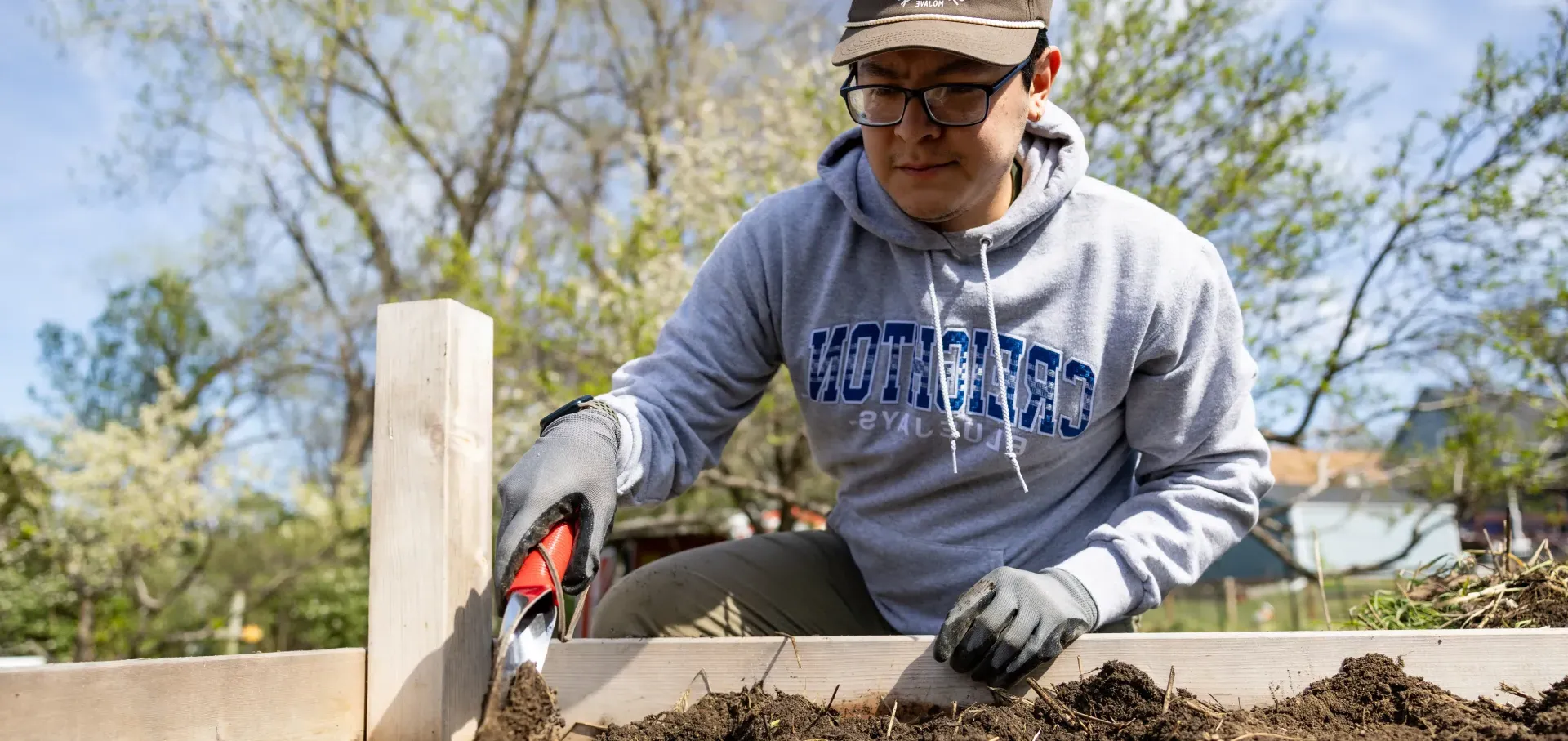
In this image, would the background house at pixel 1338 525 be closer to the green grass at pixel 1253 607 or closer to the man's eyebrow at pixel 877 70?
the green grass at pixel 1253 607

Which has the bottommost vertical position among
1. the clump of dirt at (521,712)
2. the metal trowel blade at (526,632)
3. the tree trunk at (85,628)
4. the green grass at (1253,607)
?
the green grass at (1253,607)

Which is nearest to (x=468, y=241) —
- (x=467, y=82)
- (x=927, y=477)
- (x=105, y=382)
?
(x=467, y=82)

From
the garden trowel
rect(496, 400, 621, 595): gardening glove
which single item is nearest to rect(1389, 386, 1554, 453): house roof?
rect(496, 400, 621, 595): gardening glove

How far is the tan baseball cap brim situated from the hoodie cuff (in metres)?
0.93

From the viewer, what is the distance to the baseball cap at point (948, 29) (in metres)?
1.92

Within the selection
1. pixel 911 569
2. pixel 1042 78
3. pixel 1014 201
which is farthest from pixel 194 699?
pixel 1042 78

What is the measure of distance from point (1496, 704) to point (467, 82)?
1290 cm

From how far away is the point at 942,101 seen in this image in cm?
198

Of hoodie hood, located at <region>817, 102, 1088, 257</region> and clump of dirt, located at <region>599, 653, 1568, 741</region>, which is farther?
hoodie hood, located at <region>817, 102, 1088, 257</region>

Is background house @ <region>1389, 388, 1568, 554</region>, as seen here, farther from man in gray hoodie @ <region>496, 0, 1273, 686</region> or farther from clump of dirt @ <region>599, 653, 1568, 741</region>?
clump of dirt @ <region>599, 653, 1568, 741</region>

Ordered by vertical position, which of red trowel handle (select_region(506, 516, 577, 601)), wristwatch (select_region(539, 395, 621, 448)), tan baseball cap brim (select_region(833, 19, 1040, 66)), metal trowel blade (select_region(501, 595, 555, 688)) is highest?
tan baseball cap brim (select_region(833, 19, 1040, 66))

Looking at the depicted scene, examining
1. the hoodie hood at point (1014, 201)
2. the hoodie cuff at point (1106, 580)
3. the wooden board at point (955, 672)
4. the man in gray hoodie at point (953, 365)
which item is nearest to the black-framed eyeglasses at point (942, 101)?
the man in gray hoodie at point (953, 365)

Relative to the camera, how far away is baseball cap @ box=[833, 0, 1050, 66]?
1.92 meters

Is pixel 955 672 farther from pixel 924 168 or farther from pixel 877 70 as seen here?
pixel 877 70
